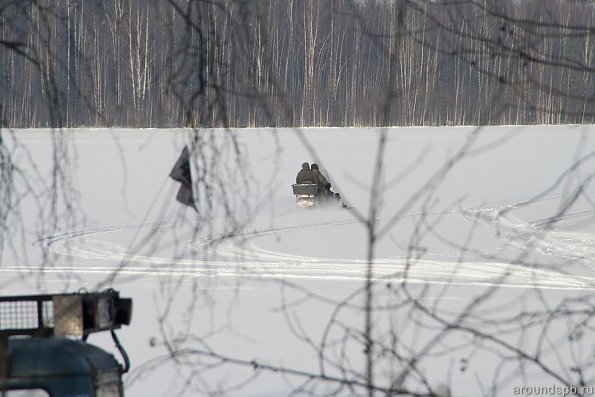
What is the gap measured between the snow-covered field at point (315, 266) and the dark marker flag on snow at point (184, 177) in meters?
0.08

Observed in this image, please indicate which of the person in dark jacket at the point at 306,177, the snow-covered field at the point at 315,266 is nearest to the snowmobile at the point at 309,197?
the snow-covered field at the point at 315,266

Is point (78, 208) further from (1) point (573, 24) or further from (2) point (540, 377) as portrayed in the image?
(2) point (540, 377)

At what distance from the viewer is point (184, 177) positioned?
10.2ft

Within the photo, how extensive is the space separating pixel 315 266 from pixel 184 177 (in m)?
10.8

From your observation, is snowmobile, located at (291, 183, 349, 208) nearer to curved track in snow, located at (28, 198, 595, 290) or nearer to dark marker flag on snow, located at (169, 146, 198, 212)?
curved track in snow, located at (28, 198, 595, 290)

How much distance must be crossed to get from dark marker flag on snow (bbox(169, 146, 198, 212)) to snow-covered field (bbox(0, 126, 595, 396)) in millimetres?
82

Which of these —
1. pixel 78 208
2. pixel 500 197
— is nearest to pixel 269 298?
pixel 78 208

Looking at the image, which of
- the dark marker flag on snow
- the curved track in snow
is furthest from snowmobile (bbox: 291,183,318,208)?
the dark marker flag on snow

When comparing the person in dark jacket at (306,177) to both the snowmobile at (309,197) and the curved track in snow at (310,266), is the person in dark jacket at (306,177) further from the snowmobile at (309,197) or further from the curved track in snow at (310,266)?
the curved track in snow at (310,266)

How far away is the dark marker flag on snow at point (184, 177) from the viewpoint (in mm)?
3074

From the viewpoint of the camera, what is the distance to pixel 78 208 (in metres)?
4.00

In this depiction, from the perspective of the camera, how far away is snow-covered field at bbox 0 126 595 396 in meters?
2.99

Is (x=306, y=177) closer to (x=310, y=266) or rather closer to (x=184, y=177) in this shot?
(x=310, y=266)

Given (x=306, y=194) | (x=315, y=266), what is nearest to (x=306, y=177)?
(x=306, y=194)
